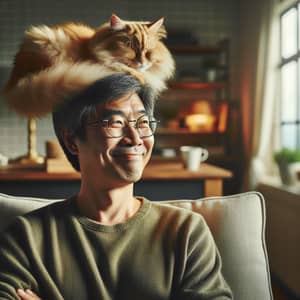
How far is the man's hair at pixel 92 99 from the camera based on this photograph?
2.90 ft

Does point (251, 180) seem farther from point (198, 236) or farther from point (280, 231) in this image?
point (198, 236)

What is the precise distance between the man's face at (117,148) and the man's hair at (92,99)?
0.01 metres

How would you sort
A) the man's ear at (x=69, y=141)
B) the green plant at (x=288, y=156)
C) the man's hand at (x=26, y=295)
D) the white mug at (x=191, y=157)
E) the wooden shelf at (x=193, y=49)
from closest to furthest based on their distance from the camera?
the man's hand at (x=26, y=295)
the man's ear at (x=69, y=141)
the white mug at (x=191, y=157)
the green plant at (x=288, y=156)
the wooden shelf at (x=193, y=49)

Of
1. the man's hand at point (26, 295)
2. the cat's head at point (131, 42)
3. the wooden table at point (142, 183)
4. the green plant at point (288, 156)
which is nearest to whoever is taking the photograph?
the man's hand at point (26, 295)

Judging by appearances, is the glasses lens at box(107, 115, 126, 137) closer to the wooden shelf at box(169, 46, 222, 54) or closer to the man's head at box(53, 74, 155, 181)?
the man's head at box(53, 74, 155, 181)

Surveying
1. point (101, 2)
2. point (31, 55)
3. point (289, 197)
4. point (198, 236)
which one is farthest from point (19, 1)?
point (198, 236)

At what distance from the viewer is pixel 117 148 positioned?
2.85ft

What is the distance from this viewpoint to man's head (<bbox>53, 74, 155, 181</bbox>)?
0.87m

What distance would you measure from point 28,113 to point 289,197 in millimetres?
2174

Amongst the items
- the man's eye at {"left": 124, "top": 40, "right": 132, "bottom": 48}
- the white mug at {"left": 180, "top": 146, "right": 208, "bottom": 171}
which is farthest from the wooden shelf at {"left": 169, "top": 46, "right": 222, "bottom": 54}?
the man's eye at {"left": 124, "top": 40, "right": 132, "bottom": 48}

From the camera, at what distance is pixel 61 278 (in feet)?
2.83

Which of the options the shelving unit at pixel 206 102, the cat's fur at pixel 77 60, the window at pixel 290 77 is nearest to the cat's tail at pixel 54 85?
the cat's fur at pixel 77 60

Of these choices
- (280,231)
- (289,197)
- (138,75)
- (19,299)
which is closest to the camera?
(19,299)

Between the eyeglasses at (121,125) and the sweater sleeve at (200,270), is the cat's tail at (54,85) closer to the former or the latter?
the eyeglasses at (121,125)
